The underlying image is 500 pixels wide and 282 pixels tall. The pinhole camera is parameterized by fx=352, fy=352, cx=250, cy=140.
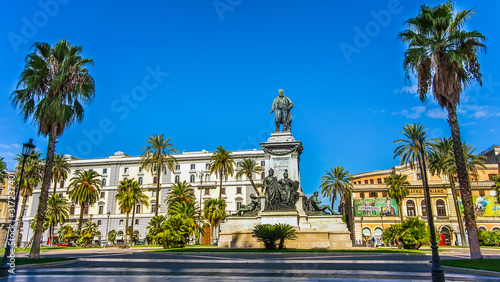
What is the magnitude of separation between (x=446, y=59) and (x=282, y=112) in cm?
1368

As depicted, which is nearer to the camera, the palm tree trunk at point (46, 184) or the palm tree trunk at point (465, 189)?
the palm tree trunk at point (465, 189)

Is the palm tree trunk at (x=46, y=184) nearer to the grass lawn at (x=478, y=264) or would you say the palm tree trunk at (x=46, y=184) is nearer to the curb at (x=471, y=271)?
the curb at (x=471, y=271)

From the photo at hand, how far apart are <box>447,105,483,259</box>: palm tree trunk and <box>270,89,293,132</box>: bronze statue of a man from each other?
42.7ft

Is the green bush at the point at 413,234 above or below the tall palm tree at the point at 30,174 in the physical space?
below

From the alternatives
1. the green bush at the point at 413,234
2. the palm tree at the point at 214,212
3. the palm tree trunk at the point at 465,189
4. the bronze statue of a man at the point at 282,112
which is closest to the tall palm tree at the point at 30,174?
the palm tree at the point at 214,212

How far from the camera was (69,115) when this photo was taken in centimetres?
1961

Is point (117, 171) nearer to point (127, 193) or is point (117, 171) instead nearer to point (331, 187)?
point (127, 193)

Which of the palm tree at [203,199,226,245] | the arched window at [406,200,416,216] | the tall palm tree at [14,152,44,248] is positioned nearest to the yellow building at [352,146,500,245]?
the arched window at [406,200,416,216]

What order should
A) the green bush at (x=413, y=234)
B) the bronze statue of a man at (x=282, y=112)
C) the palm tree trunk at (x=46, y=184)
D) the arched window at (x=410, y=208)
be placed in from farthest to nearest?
the arched window at (x=410, y=208), the bronze statue of a man at (x=282, y=112), the green bush at (x=413, y=234), the palm tree trunk at (x=46, y=184)

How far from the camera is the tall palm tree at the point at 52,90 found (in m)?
18.9

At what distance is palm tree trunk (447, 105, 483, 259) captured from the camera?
15.6 meters

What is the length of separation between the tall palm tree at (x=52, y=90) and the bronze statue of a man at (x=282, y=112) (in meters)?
14.3

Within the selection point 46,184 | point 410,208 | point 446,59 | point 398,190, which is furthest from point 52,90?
point 410,208

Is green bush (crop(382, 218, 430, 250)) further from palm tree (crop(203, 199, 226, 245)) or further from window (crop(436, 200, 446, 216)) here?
window (crop(436, 200, 446, 216))
